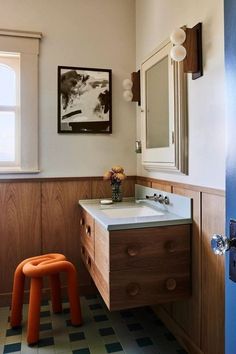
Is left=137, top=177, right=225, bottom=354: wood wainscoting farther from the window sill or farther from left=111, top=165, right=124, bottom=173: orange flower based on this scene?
the window sill

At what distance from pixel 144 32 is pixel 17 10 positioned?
3.33ft

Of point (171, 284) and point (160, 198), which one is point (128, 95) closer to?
point (160, 198)

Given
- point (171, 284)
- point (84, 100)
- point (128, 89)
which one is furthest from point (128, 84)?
point (171, 284)

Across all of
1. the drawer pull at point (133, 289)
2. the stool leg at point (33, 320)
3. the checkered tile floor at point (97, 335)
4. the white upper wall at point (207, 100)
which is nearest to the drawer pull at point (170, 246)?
the drawer pull at point (133, 289)

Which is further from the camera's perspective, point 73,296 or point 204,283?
point 73,296

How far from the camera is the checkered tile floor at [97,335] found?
1909mm

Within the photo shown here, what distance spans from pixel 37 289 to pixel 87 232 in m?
0.49

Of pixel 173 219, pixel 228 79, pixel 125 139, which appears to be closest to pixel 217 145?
pixel 173 219

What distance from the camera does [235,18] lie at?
35.2 inches

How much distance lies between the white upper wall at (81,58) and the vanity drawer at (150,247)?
107cm

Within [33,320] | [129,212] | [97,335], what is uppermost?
[129,212]

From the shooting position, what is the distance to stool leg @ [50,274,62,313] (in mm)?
2305

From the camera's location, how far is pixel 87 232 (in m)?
2.21

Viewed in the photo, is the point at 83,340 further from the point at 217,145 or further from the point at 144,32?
the point at 144,32
